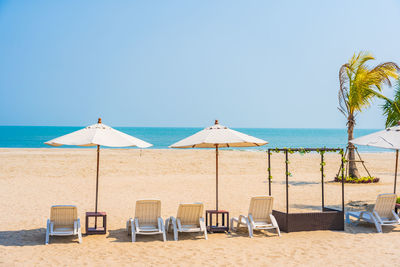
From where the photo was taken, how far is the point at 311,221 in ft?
28.2

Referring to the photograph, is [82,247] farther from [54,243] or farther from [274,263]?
[274,263]

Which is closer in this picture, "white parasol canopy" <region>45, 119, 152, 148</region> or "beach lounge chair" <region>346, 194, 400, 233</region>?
"white parasol canopy" <region>45, 119, 152, 148</region>

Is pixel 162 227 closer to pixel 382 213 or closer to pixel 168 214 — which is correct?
pixel 168 214

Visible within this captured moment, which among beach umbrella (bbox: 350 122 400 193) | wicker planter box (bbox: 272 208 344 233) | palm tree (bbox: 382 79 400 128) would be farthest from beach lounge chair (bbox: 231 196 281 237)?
palm tree (bbox: 382 79 400 128)

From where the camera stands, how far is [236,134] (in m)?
8.64

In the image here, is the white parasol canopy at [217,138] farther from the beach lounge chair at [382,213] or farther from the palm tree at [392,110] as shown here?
the palm tree at [392,110]

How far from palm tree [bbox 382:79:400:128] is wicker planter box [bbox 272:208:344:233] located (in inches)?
213

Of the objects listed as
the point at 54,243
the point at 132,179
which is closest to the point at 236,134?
the point at 54,243

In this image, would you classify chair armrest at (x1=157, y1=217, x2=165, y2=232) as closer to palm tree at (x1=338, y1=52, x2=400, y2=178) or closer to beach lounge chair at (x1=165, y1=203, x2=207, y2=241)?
beach lounge chair at (x1=165, y1=203, x2=207, y2=241)

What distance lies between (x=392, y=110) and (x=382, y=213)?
5.19 metres

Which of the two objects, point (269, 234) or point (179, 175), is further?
point (179, 175)

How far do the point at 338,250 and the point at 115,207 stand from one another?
20.2ft

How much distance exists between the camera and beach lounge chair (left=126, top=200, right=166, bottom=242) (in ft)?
25.1

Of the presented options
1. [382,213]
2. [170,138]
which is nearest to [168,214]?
[382,213]
